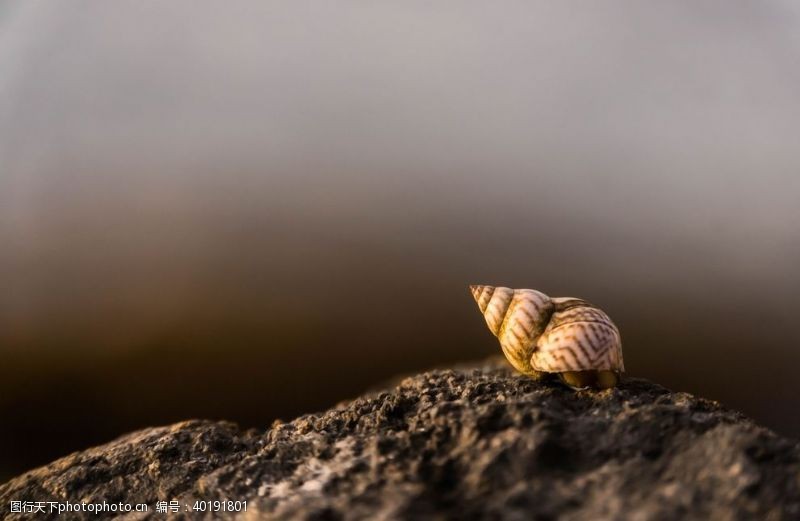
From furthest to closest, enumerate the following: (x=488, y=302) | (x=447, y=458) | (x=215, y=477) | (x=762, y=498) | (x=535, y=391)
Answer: (x=488, y=302)
(x=535, y=391)
(x=215, y=477)
(x=447, y=458)
(x=762, y=498)

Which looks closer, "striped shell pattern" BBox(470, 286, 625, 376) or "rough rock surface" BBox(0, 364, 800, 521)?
"rough rock surface" BBox(0, 364, 800, 521)

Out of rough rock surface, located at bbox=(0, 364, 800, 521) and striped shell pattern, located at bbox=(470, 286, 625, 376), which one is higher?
striped shell pattern, located at bbox=(470, 286, 625, 376)

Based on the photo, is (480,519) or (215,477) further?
(215,477)

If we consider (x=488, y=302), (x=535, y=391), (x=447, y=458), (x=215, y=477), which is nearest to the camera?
(x=447, y=458)

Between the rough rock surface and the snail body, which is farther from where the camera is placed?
the snail body

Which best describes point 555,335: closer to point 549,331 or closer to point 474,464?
point 549,331

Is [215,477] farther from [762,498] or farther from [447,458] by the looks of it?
[762,498]

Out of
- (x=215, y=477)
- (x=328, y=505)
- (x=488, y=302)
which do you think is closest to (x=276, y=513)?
(x=328, y=505)
